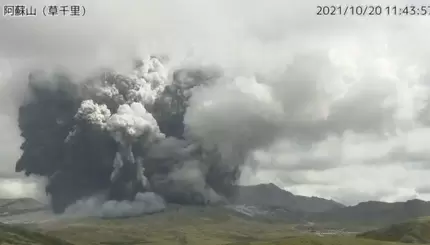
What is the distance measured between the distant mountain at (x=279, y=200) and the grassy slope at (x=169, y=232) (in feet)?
11.7

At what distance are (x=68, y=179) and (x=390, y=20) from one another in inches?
1788

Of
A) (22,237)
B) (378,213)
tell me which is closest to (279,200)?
(378,213)

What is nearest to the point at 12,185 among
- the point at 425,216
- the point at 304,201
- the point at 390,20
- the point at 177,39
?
the point at 177,39

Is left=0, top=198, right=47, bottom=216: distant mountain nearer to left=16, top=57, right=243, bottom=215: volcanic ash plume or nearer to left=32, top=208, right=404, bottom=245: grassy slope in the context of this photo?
left=16, top=57, right=243, bottom=215: volcanic ash plume

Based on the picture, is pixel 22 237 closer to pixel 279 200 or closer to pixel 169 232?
pixel 169 232

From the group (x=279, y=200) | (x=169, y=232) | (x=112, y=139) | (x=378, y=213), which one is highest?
(x=112, y=139)

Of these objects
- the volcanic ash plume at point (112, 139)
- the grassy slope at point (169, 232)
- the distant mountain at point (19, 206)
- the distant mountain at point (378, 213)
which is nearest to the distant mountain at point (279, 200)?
the distant mountain at point (378, 213)

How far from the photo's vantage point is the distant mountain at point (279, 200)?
227 feet

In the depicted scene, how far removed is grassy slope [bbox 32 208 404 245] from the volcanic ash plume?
11.4 ft

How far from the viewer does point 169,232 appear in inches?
3088

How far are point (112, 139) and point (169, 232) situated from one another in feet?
54.4

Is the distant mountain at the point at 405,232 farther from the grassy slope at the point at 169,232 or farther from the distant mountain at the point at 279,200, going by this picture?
the distant mountain at the point at 279,200

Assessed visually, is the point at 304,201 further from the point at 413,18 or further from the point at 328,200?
the point at 413,18

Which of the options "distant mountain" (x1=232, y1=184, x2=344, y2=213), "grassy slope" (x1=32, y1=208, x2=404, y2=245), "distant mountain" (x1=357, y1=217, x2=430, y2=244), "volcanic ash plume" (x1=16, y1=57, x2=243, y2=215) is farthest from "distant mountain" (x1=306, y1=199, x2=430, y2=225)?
"volcanic ash plume" (x1=16, y1=57, x2=243, y2=215)
